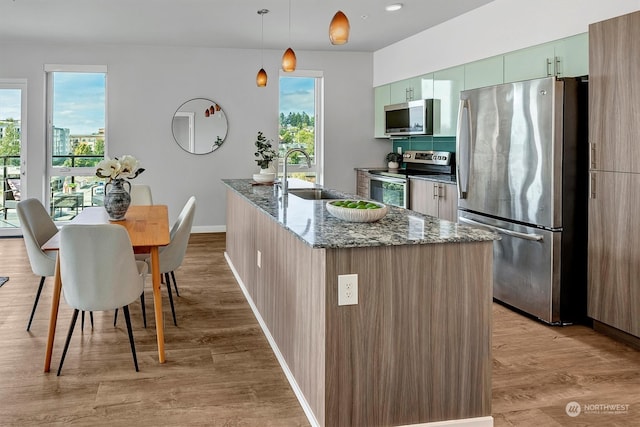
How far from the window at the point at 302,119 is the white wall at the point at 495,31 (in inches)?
48.7

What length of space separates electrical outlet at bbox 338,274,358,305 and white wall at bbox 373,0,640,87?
281 centimetres

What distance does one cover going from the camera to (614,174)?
10.8 ft

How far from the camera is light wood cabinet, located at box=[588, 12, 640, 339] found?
3.14 metres

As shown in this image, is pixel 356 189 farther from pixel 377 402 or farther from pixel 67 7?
pixel 377 402

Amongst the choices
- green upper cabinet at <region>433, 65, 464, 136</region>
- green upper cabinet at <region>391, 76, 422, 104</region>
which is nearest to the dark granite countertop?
green upper cabinet at <region>433, 65, 464, 136</region>

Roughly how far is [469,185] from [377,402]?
262 cm

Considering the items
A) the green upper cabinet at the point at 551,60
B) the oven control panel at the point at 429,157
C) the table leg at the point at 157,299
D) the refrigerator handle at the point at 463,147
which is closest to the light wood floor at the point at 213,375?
the table leg at the point at 157,299

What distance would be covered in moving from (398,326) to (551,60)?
2.95 metres

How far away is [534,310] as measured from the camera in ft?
12.5

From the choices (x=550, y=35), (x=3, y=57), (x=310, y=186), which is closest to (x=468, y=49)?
(x=550, y=35)

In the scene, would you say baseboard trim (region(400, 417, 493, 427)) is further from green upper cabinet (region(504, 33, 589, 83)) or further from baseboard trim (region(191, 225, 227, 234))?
baseboard trim (region(191, 225, 227, 234))

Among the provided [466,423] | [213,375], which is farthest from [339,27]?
[466,423]

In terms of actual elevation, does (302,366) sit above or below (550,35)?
below

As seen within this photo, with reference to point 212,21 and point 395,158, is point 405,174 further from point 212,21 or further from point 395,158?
point 212,21
